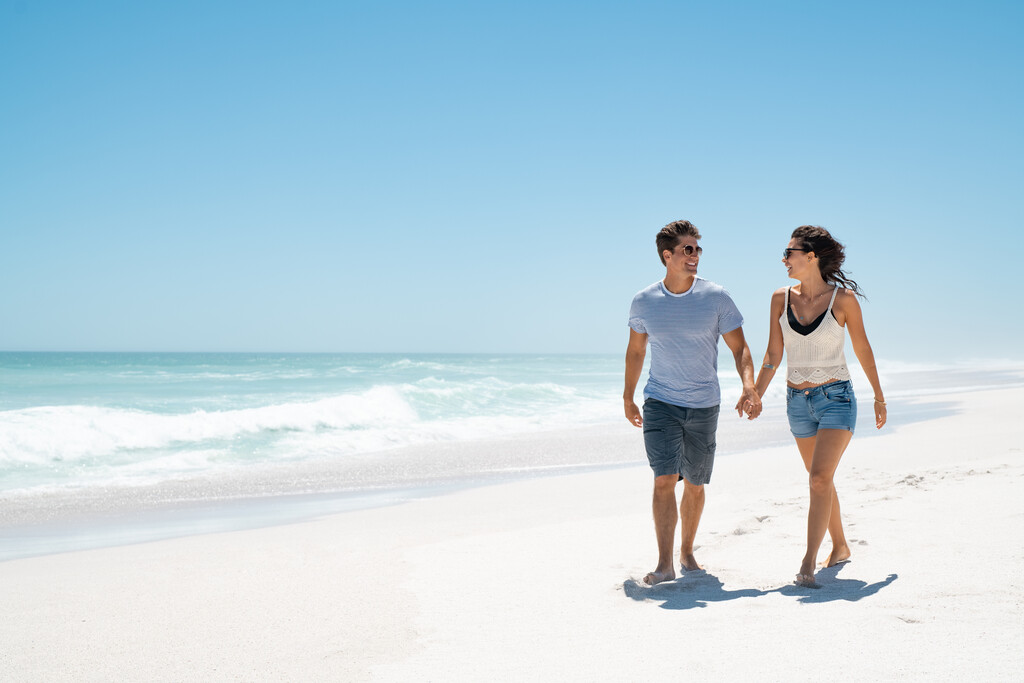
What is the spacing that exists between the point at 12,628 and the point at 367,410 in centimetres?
1213

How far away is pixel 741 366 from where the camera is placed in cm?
404

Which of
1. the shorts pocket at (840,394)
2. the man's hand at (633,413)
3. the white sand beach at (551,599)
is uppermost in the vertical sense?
the shorts pocket at (840,394)

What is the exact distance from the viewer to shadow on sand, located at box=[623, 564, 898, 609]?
348 centimetres

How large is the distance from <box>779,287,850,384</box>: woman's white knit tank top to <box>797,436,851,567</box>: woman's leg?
360 mm

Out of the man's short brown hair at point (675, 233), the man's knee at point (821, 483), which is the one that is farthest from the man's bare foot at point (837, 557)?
the man's short brown hair at point (675, 233)

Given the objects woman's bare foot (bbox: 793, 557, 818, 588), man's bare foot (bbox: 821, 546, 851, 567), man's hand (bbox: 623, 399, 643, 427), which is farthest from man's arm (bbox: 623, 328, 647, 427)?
man's bare foot (bbox: 821, 546, 851, 567)

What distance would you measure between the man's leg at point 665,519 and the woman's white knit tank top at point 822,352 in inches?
34.4

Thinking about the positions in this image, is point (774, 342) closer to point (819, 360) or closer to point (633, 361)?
point (819, 360)

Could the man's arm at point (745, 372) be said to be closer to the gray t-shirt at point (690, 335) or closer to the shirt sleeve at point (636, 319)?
the gray t-shirt at point (690, 335)

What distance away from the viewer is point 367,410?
52.2 feet

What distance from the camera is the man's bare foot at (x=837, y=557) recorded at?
397 cm

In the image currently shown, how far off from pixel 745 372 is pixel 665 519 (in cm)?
90

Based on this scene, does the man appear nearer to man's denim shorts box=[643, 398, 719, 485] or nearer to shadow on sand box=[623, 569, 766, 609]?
man's denim shorts box=[643, 398, 719, 485]

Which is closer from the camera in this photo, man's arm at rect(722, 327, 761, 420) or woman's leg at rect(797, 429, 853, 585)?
woman's leg at rect(797, 429, 853, 585)
